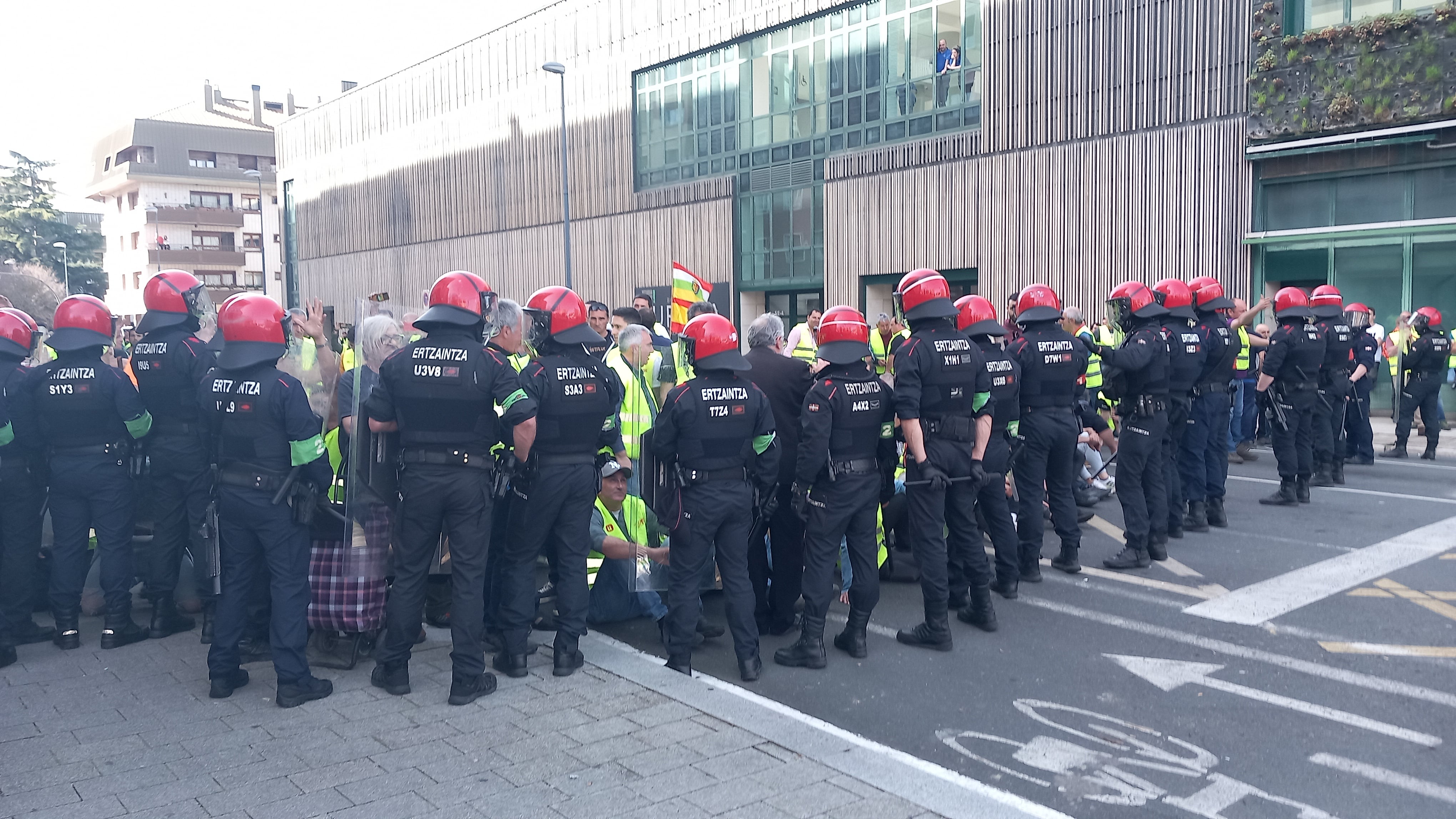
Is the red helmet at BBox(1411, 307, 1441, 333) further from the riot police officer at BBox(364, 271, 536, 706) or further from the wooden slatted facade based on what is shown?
the riot police officer at BBox(364, 271, 536, 706)

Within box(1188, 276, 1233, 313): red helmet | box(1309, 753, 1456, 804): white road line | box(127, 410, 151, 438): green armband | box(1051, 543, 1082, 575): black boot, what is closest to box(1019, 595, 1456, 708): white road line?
box(1051, 543, 1082, 575): black boot

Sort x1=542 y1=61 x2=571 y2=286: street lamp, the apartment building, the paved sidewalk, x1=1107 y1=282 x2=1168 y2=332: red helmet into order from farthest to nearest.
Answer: the apartment building
x1=542 y1=61 x2=571 y2=286: street lamp
x1=1107 y1=282 x2=1168 y2=332: red helmet
the paved sidewalk

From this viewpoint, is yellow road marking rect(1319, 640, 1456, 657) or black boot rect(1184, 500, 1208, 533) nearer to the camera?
yellow road marking rect(1319, 640, 1456, 657)

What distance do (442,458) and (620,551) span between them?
1569 mm

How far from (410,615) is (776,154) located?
21322 mm

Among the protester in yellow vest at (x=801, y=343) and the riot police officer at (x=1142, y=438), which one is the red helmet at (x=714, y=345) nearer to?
the protester in yellow vest at (x=801, y=343)

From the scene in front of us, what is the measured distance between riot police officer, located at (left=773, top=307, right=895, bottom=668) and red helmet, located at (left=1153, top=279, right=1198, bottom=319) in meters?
3.48

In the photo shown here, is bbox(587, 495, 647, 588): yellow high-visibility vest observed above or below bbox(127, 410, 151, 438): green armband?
below

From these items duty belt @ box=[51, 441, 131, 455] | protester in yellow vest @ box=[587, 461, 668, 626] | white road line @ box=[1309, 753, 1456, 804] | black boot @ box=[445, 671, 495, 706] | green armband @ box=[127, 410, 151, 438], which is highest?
green armband @ box=[127, 410, 151, 438]

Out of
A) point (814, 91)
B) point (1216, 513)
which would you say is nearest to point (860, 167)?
point (814, 91)

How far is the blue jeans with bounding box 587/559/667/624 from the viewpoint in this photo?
652cm

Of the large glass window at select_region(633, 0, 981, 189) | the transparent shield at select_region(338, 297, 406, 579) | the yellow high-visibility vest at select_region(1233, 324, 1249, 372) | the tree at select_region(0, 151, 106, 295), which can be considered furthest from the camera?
the tree at select_region(0, 151, 106, 295)

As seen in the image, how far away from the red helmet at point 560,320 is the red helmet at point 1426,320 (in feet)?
37.8

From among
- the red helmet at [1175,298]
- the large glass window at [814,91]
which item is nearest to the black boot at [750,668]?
the red helmet at [1175,298]
